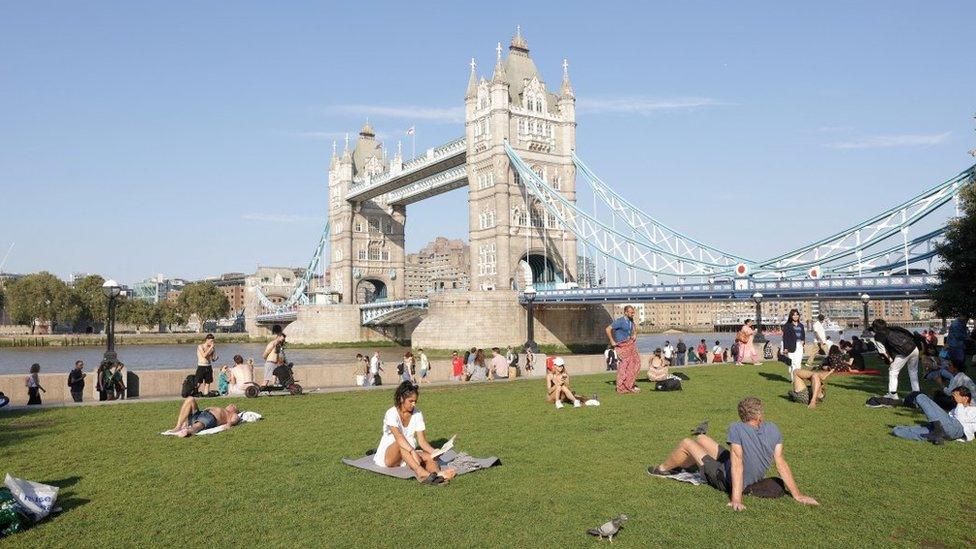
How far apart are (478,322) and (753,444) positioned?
45401mm

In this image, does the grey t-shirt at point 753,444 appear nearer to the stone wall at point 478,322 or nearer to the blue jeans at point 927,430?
the blue jeans at point 927,430

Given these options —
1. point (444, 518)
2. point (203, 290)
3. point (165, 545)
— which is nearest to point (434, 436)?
point (444, 518)

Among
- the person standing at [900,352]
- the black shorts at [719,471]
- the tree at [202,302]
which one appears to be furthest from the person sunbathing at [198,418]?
the tree at [202,302]

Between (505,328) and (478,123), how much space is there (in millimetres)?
16903

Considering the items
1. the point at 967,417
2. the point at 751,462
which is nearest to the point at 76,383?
the point at 751,462

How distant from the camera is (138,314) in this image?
10512 cm

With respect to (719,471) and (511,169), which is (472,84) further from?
(719,471)

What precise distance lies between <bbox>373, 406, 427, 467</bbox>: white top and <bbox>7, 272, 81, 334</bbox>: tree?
9719 centimetres

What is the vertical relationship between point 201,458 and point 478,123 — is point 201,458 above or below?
below

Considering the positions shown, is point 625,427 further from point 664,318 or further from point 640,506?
point 664,318

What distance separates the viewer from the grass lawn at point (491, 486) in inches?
230

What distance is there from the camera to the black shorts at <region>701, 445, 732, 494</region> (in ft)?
22.4

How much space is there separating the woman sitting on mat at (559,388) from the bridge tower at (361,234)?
232 feet

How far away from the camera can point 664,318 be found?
541 ft
